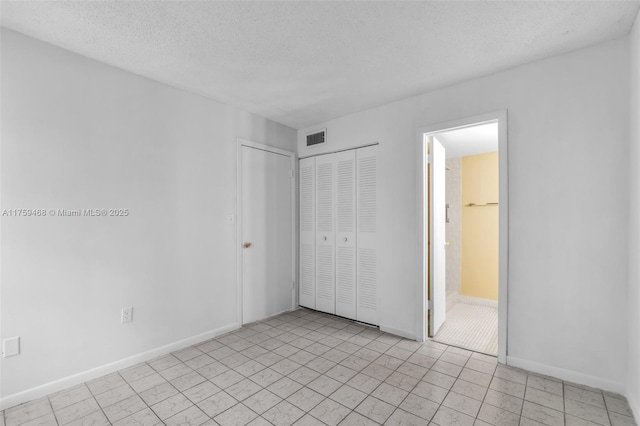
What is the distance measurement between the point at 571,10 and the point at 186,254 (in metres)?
3.38

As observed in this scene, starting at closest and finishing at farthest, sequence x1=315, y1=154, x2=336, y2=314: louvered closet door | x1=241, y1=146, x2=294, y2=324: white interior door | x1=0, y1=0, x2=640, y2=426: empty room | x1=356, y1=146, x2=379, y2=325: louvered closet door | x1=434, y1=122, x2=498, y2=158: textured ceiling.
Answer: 1. x1=0, y1=0, x2=640, y2=426: empty room
2. x1=434, y1=122, x2=498, y2=158: textured ceiling
3. x1=356, y1=146, x2=379, y2=325: louvered closet door
4. x1=241, y1=146, x2=294, y2=324: white interior door
5. x1=315, y1=154, x2=336, y2=314: louvered closet door

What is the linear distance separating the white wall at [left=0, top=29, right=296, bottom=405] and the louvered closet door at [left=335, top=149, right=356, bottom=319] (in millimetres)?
1268

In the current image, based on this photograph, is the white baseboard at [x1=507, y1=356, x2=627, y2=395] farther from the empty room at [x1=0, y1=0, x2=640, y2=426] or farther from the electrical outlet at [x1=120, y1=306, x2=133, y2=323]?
the electrical outlet at [x1=120, y1=306, x2=133, y2=323]

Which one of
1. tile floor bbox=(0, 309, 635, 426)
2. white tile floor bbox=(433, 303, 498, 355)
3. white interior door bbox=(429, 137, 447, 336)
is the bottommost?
white tile floor bbox=(433, 303, 498, 355)

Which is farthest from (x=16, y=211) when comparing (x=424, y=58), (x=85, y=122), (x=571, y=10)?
(x=571, y=10)

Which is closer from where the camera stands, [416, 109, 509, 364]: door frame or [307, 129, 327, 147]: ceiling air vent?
[416, 109, 509, 364]: door frame

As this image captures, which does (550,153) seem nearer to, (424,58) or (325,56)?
(424,58)

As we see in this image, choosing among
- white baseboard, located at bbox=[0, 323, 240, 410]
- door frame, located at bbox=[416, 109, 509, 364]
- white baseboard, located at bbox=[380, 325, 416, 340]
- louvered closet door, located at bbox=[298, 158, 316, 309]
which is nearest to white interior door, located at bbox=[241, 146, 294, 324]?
louvered closet door, located at bbox=[298, 158, 316, 309]

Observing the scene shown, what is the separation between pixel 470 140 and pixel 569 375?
254 centimetres

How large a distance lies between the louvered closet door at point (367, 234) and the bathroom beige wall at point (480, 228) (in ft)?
6.39

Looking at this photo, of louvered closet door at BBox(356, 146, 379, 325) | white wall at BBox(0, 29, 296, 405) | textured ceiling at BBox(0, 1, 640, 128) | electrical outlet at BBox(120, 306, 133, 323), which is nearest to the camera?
textured ceiling at BBox(0, 1, 640, 128)

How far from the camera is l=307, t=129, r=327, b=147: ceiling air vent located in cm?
371

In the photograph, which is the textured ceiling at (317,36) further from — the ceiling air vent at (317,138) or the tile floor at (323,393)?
the tile floor at (323,393)

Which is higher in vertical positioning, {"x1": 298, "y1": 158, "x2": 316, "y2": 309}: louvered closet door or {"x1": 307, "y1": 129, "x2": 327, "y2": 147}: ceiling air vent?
{"x1": 307, "y1": 129, "x2": 327, "y2": 147}: ceiling air vent
